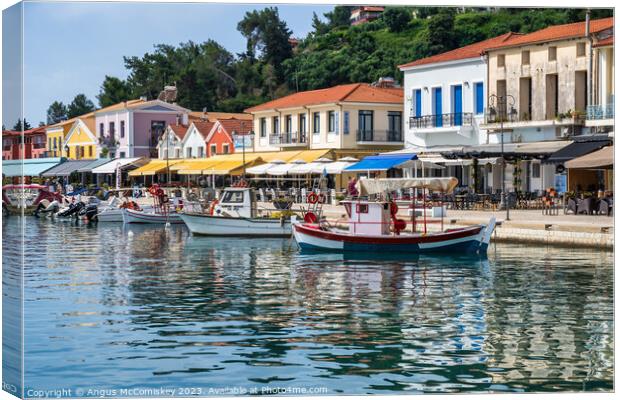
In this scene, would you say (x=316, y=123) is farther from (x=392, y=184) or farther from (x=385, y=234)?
(x=385, y=234)

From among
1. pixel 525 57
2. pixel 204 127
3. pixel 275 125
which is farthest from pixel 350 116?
pixel 525 57

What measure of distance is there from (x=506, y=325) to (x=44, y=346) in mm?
6956

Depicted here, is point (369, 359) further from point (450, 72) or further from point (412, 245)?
point (450, 72)

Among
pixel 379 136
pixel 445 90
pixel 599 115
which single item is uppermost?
pixel 445 90

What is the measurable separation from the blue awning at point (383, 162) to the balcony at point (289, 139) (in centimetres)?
1463

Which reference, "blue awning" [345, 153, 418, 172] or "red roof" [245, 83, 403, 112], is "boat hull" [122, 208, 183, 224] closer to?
"blue awning" [345, 153, 418, 172]

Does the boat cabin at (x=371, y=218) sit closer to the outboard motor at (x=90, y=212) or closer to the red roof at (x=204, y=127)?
the outboard motor at (x=90, y=212)

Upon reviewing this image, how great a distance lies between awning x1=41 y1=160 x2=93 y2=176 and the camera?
61.1 metres

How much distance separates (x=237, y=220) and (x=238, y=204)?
59.8 inches

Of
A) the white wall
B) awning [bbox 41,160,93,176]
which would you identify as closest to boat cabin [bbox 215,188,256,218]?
the white wall

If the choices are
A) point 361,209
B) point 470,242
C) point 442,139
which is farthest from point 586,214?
point 442,139

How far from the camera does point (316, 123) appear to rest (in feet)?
190

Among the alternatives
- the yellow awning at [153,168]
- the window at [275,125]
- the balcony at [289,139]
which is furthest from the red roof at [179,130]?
the balcony at [289,139]

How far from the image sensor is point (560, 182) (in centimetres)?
3938
